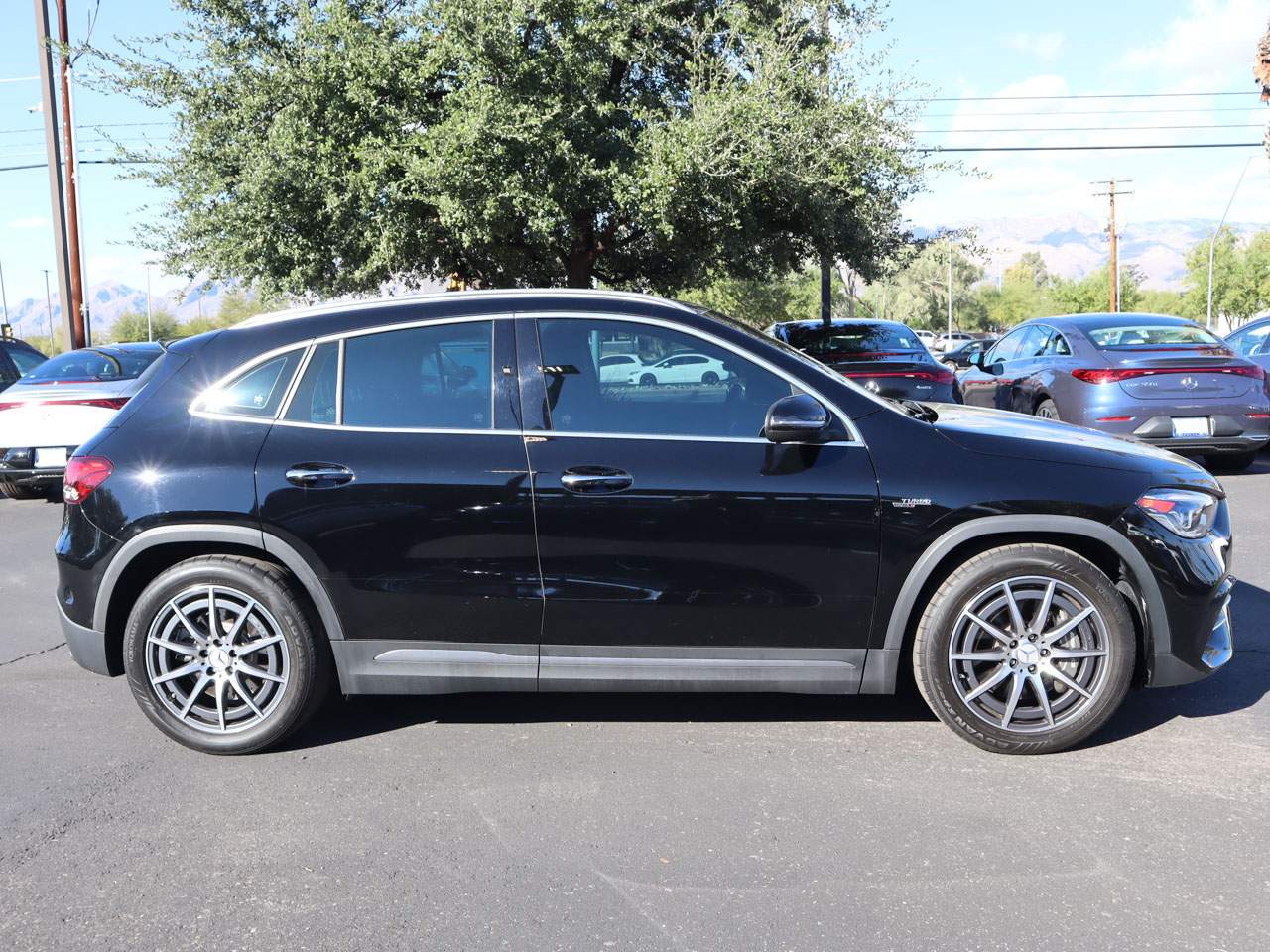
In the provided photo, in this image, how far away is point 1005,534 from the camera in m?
4.03

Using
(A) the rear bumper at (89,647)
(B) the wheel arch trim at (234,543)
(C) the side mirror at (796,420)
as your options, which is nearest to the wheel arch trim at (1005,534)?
(C) the side mirror at (796,420)

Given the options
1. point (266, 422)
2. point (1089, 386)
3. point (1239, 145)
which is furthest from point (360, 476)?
point (1239, 145)

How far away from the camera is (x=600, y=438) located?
4.02m

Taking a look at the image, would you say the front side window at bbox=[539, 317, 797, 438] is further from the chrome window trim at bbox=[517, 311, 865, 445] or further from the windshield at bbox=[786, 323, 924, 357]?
the windshield at bbox=[786, 323, 924, 357]

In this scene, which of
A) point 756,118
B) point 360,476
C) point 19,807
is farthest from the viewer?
point 756,118

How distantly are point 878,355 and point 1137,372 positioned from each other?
263 centimetres

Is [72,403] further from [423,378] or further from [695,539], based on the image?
[695,539]

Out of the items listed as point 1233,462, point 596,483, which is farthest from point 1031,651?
point 1233,462

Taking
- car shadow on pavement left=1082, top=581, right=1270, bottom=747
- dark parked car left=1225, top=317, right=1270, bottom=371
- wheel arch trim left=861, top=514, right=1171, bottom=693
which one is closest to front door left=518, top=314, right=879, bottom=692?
wheel arch trim left=861, top=514, right=1171, bottom=693

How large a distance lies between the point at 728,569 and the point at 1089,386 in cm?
721

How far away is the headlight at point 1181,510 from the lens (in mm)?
4031

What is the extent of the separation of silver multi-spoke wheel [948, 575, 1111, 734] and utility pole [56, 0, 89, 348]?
19.7 m

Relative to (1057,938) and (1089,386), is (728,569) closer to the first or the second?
(1057,938)

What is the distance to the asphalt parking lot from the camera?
2.94 m
